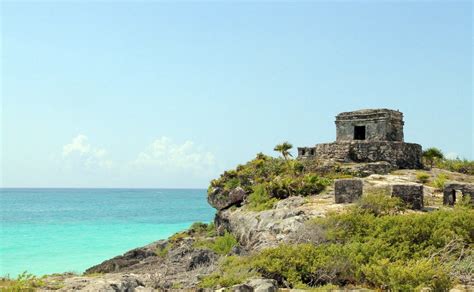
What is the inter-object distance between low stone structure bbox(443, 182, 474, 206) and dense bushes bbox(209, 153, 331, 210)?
16.9 ft

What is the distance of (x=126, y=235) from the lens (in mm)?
54375

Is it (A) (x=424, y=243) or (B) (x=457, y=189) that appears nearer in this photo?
(A) (x=424, y=243)

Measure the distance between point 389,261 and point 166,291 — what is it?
5.55m

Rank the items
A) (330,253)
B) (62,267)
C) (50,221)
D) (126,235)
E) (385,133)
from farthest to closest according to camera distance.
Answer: (50,221) → (126,235) → (62,267) → (385,133) → (330,253)

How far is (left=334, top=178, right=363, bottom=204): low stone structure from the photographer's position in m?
17.5

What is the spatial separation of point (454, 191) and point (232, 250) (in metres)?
8.69

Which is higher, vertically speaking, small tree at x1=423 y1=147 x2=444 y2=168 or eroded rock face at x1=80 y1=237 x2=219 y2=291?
small tree at x1=423 y1=147 x2=444 y2=168

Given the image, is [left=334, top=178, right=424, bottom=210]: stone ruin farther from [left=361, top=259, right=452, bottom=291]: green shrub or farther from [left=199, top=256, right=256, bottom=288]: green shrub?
[left=361, top=259, right=452, bottom=291]: green shrub

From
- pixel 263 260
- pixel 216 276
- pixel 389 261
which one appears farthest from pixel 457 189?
pixel 216 276

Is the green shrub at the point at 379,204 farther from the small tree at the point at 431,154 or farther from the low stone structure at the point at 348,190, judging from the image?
the small tree at the point at 431,154

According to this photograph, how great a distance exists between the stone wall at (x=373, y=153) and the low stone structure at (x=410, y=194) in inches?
374

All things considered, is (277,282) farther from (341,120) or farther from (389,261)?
(341,120)

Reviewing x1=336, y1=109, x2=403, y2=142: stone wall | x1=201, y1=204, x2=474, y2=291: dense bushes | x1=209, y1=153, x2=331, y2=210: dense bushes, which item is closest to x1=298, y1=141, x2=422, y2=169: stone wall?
x1=336, y1=109, x2=403, y2=142: stone wall

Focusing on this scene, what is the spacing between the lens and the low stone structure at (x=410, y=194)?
16.8 metres
